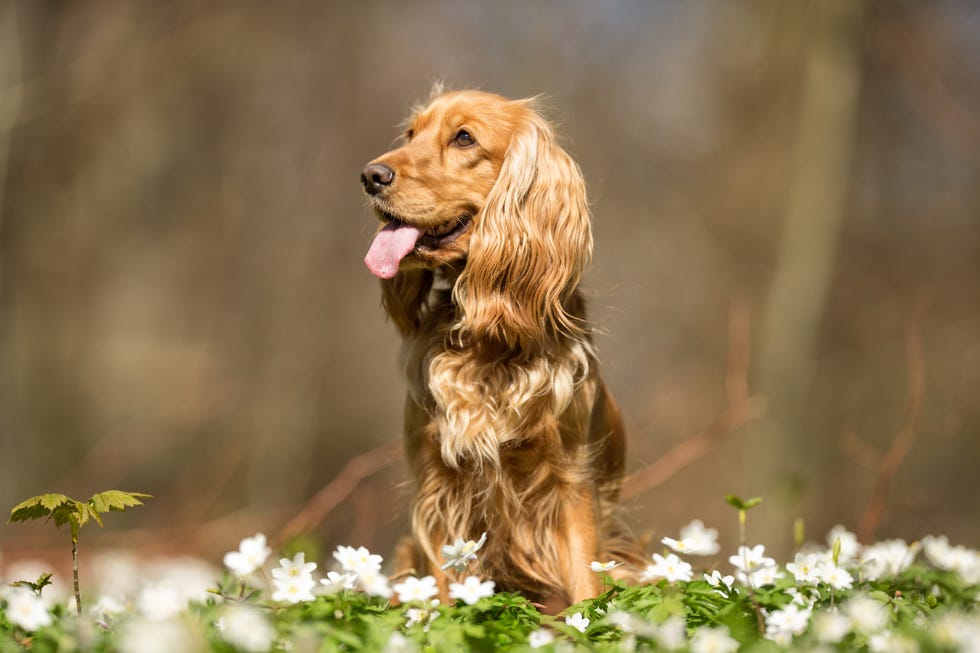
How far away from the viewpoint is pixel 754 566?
6.73 ft

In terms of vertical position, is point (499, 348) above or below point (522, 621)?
above

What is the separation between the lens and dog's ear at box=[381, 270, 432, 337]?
3.26m

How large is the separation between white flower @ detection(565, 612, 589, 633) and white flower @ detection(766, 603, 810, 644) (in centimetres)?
43

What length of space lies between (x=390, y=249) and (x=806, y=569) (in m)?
1.55

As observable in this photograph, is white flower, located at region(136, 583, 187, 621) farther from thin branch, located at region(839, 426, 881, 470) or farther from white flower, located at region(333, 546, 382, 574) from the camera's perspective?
thin branch, located at region(839, 426, 881, 470)

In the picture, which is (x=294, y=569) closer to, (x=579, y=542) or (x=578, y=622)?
(x=578, y=622)

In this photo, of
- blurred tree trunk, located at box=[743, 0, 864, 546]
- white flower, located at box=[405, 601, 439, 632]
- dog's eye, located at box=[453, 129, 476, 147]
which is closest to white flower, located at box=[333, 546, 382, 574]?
white flower, located at box=[405, 601, 439, 632]

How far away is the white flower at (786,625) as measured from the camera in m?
1.90

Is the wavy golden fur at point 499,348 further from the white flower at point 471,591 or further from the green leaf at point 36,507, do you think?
the green leaf at point 36,507

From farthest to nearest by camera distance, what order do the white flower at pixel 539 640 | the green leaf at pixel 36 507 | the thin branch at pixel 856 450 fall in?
the thin branch at pixel 856 450
the green leaf at pixel 36 507
the white flower at pixel 539 640

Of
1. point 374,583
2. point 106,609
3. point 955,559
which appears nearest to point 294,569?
point 374,583

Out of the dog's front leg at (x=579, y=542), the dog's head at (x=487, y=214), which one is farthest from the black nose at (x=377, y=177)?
the dog's front leg at (x=579, y=542)

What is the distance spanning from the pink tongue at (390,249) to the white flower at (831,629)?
165 cm

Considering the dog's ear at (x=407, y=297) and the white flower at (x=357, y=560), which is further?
the dog's ear at (x=407, y=297)
